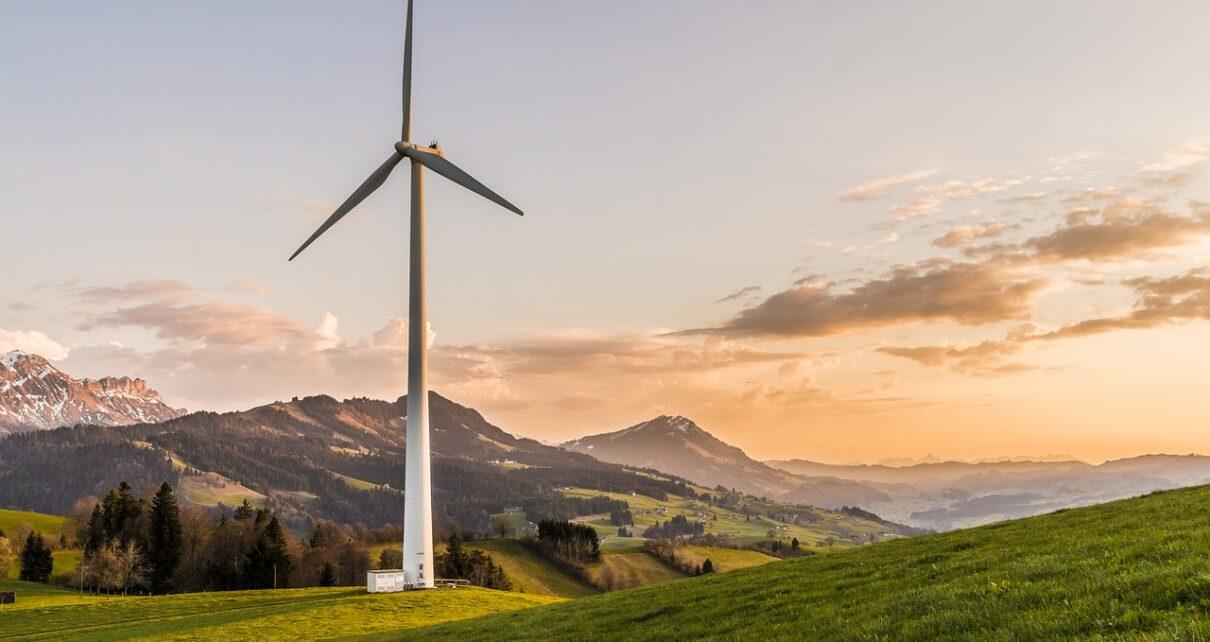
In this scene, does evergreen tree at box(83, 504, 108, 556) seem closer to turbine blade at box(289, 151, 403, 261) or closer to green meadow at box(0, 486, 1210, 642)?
turbine blade at box(289, 151, 403, 261)

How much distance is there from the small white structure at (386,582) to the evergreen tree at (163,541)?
87780 mm

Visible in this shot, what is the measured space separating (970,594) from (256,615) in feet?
201

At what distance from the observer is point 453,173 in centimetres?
8194

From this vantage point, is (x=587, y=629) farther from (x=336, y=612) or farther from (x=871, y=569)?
(x=336, y=612)

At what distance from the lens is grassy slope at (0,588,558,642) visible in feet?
186

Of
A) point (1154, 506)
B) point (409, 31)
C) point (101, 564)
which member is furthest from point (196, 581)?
point (1154, 506)

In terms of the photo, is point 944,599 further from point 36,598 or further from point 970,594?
point 36,598

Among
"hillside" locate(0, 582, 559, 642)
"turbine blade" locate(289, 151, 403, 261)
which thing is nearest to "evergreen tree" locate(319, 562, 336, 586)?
"hillside" locate(0, 582, 559, 642)

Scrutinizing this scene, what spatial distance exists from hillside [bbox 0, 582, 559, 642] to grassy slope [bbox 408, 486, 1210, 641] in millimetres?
18451

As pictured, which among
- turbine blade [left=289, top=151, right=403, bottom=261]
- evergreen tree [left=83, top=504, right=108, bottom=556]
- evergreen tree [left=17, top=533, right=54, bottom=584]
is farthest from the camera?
evergreen tree [left=17, top=533, right=54, bottom=584]

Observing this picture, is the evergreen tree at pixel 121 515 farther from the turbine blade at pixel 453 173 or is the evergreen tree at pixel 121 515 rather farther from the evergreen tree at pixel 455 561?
the turbine blade at pixel 453 173

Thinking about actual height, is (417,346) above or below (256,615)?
above

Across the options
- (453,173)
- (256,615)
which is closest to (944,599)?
(256,615)

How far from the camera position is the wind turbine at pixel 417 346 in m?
76.8
